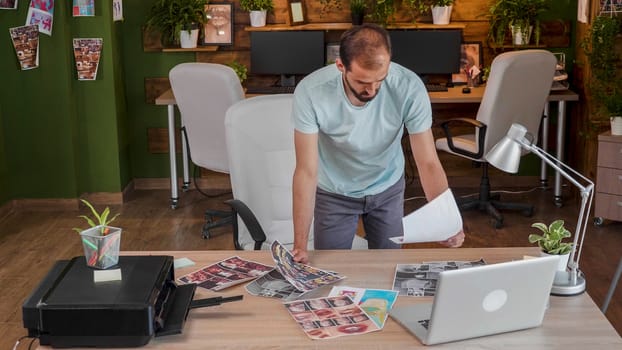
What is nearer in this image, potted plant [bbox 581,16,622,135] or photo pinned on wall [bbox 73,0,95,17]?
potted plant [bbox 581,16,622,135]

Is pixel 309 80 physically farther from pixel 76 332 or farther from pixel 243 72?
pixel 243 72

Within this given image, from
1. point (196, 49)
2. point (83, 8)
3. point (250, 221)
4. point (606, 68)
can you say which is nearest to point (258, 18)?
point (196, 49)

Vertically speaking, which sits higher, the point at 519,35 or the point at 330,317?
the point at 519,35

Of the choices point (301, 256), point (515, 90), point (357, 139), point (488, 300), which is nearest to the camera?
point (488, 300)

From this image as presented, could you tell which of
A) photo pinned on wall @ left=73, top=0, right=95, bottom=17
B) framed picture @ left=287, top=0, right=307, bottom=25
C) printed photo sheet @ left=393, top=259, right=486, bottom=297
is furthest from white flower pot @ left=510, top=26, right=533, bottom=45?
printed photo sheet @ left=393, top=259, right=486, bottom=297

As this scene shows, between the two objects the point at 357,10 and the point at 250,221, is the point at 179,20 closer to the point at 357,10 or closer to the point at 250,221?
the point at 357,10

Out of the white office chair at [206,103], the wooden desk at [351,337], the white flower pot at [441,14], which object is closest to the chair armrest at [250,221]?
the wooden desk at [351,337]

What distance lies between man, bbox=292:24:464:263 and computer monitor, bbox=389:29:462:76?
297cm

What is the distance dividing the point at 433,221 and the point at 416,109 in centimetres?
51

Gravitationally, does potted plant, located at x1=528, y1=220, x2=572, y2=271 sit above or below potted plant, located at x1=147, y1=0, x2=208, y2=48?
below

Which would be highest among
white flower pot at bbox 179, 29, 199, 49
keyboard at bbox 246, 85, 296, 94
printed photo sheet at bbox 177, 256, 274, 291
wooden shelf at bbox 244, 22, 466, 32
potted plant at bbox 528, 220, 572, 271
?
wooden shelf at bbox 244, 22, 466, 32

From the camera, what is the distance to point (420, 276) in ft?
9.12

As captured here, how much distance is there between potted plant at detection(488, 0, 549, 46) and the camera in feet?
20.2

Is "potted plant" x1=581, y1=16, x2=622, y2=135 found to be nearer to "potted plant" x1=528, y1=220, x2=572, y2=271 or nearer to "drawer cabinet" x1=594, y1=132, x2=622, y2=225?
"drawer cabinet" x1=594, y1=132, x2=622, y2=225
